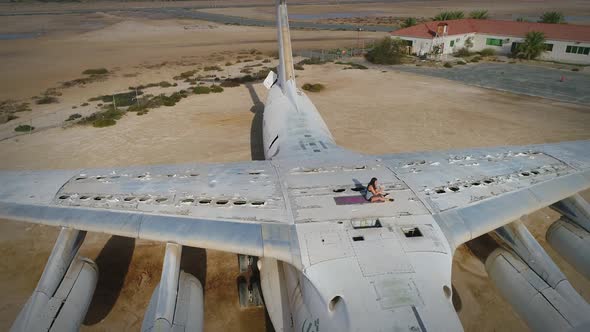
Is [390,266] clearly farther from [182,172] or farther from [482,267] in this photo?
[482,267]

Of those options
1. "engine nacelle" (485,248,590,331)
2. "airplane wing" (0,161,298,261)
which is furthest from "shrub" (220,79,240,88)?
"engine nacelle" (485,248,590,331)

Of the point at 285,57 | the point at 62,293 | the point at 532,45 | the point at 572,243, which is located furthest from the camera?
the point at 532,45

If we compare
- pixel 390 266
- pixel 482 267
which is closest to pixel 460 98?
pixel 482 267

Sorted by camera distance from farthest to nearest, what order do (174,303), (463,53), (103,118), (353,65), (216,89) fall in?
(463,53) < (353,65) < (216,89) < (103,118) < (174,303)

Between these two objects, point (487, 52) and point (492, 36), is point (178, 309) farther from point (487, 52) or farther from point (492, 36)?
point (492, 36)

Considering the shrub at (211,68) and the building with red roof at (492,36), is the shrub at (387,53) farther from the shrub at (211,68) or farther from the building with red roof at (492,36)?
the shrub at (211,68)

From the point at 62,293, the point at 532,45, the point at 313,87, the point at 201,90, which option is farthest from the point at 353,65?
the point at 62,293

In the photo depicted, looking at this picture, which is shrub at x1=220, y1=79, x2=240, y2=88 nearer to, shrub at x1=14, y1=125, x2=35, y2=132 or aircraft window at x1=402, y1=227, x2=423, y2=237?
shrub at x1=14, y1=125, x2=35, y2=132

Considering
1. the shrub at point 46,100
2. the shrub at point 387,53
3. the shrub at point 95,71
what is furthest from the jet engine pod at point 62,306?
the shrub at point 387,53
